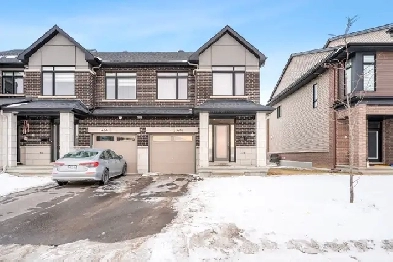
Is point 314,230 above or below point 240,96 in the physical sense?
below

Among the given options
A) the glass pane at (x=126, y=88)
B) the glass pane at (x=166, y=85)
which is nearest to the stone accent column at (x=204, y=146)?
the glass pane at (x=166, y=85)

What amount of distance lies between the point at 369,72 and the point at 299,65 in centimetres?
980

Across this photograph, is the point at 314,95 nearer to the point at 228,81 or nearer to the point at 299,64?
the point at 299,64

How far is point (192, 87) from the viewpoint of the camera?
18078 millimetres

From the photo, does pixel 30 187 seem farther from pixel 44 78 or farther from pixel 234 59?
pixel 234 59

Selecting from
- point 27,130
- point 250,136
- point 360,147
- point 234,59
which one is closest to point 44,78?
point 27,130

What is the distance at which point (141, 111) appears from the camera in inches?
679

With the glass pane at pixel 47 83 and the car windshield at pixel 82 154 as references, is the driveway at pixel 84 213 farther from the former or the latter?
the glass pane at pixel 47 83

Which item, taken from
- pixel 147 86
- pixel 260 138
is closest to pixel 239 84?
pixel 260 138

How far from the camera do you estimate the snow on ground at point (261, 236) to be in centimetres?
480

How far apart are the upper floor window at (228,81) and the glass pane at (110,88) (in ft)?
20.2

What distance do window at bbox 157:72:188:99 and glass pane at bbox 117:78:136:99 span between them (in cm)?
154

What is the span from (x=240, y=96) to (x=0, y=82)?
14.8 m

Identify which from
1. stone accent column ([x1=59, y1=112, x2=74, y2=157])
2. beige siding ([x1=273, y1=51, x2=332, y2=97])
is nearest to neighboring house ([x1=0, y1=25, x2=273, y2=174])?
stone accent column ([x1=59, y1=112, x2=74, y2=157])
